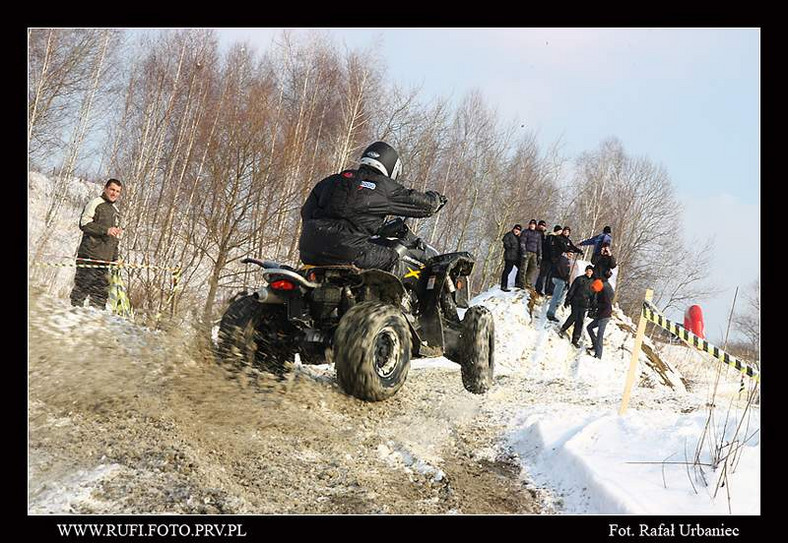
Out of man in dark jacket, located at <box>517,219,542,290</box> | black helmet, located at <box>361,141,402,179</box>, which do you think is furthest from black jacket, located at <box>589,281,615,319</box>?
black helmet, located at <box>361,141,402,179</box>

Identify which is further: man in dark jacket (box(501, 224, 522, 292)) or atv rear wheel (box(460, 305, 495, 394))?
man in dark jacket (box(501, 224, 522, 292))

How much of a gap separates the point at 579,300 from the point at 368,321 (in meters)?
9.51

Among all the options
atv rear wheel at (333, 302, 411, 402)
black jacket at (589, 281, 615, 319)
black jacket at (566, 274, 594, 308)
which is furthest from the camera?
black jacket at (566, 274, 594, 308)

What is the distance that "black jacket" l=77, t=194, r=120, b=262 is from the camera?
282 inches

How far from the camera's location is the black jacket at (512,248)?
15.1 m

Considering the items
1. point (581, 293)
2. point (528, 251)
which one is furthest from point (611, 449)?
point (528, 251)

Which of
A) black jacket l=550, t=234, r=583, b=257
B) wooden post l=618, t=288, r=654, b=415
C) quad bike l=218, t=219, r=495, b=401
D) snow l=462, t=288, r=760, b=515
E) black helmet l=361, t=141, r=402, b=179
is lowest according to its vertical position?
snow l=462, t=288, r=760, b=515

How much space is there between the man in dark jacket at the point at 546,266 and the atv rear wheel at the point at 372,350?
11.0m

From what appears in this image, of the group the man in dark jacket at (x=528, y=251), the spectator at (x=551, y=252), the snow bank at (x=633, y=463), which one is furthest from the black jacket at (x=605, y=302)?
the snow bank at (x=633, y=463)

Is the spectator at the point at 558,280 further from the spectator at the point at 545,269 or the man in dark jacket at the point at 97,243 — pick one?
the man in dark jacket at the point at 97,243

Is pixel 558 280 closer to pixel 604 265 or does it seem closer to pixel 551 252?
pixel 551 252

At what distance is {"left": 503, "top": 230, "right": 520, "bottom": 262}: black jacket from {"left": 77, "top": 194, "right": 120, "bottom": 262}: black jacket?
32.4ft

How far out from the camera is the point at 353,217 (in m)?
4.77

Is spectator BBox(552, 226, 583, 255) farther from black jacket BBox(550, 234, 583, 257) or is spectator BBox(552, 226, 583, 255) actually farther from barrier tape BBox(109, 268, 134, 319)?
barrier tape BBox(109, 268, 134, 319)
